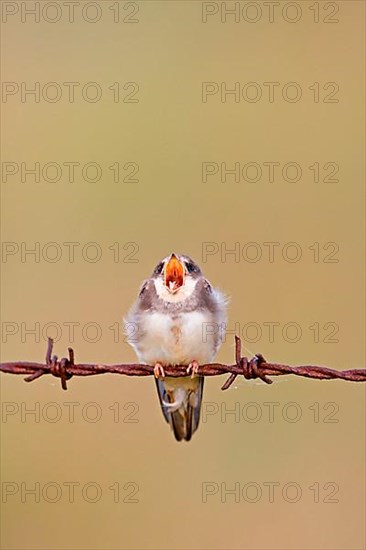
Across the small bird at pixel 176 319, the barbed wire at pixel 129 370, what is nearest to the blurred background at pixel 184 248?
the small bird at pixel 176 319

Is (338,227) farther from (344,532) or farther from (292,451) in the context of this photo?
(344,532)

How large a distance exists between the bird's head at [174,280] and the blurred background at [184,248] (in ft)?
5.93

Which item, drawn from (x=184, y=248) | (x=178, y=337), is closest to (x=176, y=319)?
(x=178, y=337)

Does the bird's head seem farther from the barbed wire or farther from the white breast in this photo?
the barbed wire

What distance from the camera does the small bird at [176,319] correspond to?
3688 mm

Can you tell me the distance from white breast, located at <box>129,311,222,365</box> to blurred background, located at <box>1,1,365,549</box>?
165 cm

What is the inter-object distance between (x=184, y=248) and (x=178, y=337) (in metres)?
2.67

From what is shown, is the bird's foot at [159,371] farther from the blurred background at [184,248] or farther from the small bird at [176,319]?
the blurred background at [184,248]

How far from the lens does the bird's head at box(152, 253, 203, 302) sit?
12.2 ft

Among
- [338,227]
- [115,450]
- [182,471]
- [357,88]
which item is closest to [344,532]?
[182,471]

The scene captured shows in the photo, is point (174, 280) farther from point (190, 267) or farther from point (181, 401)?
point (181, 401)

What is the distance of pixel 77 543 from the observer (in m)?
5.02

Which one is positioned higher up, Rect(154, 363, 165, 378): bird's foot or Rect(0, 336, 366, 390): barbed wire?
Rect(0, 336, 366, 390): barbed wire

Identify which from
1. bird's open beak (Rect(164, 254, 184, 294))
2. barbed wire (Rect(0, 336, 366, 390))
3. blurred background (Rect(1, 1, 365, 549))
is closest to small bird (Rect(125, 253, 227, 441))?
bird's open beak (Rect(164, 254, 184, 294))
